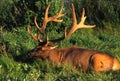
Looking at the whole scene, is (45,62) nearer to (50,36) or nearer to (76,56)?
(76,56)

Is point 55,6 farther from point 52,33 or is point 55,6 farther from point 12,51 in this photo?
point 12,51

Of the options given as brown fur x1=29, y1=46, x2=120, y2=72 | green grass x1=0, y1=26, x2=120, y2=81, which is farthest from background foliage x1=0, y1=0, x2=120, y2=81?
brown fur x1=29, y1=46, x2=120, y2=72

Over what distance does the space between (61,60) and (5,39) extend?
2.19m

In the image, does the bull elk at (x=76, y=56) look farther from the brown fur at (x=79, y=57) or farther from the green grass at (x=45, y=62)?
the green grass at (x=45, y=62)

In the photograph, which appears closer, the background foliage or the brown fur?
the background foliage

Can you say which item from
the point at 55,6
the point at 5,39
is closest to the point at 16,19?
the point at 55,6

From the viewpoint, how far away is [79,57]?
977 centimetres

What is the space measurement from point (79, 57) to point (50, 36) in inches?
116

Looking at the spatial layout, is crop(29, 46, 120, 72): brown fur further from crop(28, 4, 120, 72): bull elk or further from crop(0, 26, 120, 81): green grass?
crop(0, 26, 120, 81): green grass

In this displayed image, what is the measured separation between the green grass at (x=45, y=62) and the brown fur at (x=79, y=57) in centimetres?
37

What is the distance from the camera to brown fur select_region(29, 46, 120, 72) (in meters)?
9.33

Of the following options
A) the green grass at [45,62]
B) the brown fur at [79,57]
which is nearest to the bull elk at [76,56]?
the brown fur at [79,57]

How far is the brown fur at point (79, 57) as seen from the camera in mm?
9328

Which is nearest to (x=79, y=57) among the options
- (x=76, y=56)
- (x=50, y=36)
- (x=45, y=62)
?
(x=76, y=56)
